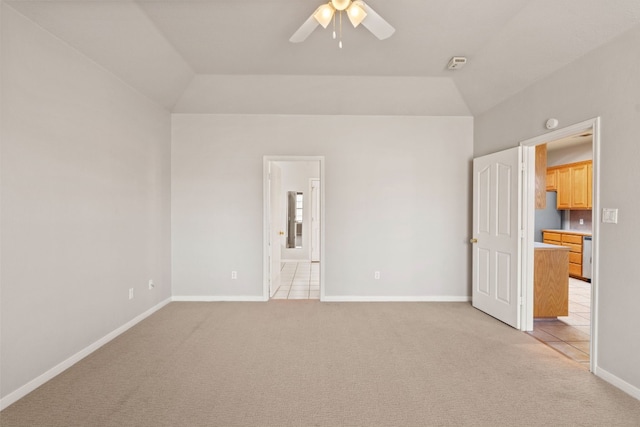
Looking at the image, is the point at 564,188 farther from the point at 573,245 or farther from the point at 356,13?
the point at 356,13

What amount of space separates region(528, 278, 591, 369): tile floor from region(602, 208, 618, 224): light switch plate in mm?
1283

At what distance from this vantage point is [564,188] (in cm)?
611

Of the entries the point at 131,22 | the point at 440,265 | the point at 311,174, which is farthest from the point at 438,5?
the point at 311,174

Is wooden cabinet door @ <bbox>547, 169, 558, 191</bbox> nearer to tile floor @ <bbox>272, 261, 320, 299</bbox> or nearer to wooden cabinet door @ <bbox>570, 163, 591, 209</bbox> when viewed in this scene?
wooden cabinet door @ <bbox>570, 163, 591, 209</bbox>

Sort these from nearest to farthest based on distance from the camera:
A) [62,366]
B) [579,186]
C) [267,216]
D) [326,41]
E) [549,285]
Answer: [62,366], [326,41], [549,285], [267,216], [579,186]

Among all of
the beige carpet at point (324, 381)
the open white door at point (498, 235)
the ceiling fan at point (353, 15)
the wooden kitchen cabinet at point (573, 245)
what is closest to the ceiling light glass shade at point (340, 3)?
the ceiling fan at point (353, 15)

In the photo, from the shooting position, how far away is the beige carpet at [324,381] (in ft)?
6.22

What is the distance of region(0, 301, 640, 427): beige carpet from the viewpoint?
190cm

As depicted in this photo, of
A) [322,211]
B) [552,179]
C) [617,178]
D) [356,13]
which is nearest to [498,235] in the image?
[617,178]

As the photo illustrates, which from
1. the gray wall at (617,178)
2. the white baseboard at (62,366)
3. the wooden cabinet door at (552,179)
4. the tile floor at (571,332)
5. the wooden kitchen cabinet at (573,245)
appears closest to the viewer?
the white baseboard at (62,366)

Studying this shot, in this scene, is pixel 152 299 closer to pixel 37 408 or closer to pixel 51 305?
pixel 51 305

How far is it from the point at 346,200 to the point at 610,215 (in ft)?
9.13

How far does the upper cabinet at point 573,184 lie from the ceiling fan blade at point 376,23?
5529mm

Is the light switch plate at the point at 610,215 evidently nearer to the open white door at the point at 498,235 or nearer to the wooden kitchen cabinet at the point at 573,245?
the open white door at the point at 498,235
